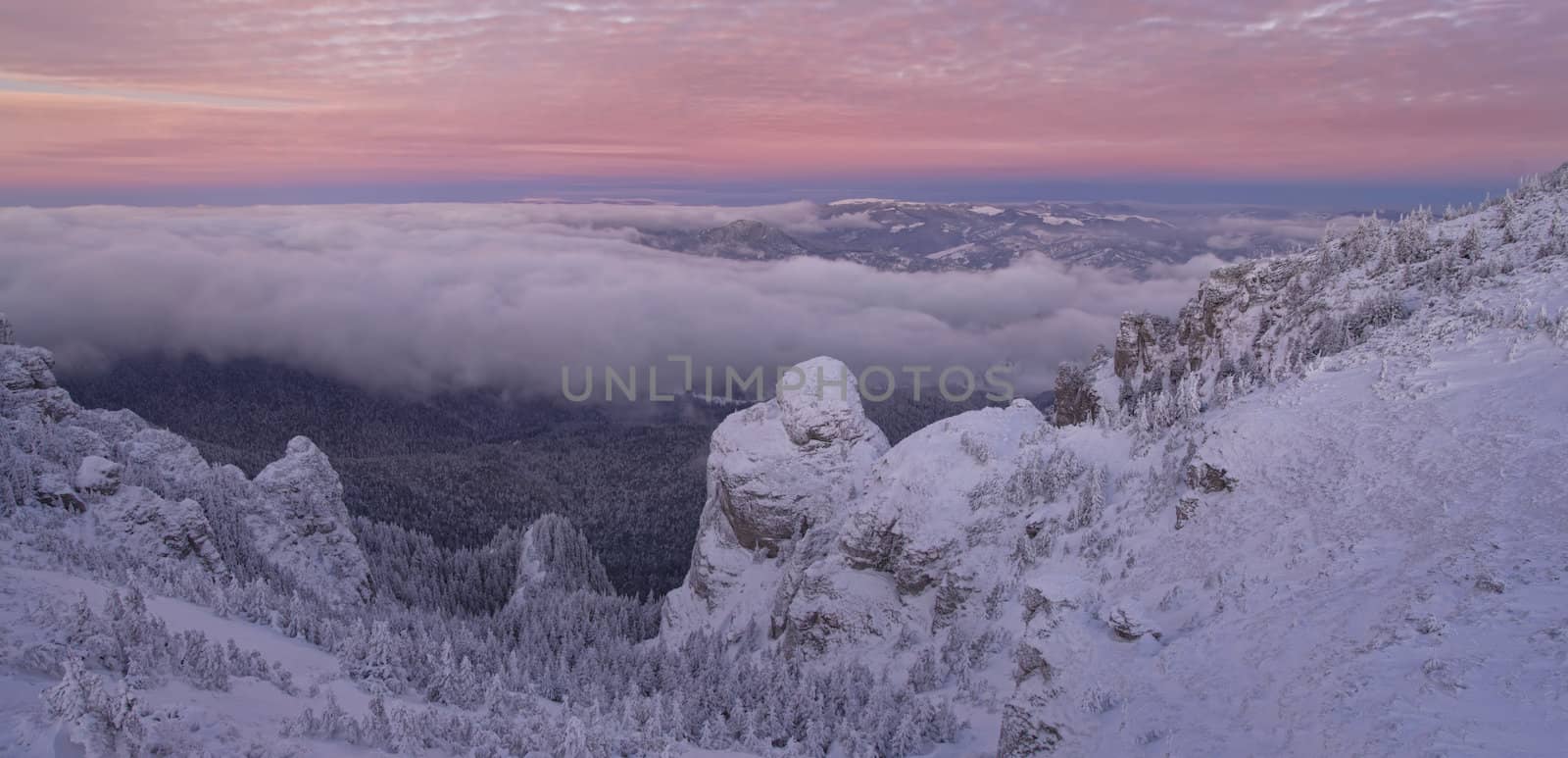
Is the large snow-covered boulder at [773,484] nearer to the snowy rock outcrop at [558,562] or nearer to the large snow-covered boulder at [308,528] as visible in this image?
the snowy rock outcrop at [558,562]

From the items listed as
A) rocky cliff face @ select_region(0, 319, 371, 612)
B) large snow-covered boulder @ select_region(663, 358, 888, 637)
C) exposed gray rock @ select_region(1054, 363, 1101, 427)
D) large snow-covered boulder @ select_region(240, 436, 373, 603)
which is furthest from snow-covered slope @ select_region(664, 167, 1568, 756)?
rocky cliff face @ select_region(0, 319, 371, 612)

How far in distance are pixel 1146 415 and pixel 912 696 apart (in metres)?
23.8

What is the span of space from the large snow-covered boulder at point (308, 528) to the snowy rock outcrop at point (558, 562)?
72.5 ft

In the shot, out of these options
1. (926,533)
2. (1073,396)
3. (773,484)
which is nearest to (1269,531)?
(926,533)

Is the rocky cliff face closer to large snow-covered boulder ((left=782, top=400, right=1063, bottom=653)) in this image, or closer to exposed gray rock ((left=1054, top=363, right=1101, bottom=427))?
large snow-covered boulder ((left=782, top=400, right=1063, bottom=653))

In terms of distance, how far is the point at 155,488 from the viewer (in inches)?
2502

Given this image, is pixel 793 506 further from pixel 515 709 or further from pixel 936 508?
pixel 515 709

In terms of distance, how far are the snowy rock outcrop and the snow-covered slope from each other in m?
44.5

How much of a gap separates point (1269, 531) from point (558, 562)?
308 ft

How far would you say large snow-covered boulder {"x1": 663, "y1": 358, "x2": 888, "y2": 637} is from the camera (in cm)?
7356

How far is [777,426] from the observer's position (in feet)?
258

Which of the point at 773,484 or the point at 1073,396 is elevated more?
the point at 1073,396

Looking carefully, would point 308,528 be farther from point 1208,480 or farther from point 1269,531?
point 1269,531

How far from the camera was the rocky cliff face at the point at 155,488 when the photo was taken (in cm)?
5241
